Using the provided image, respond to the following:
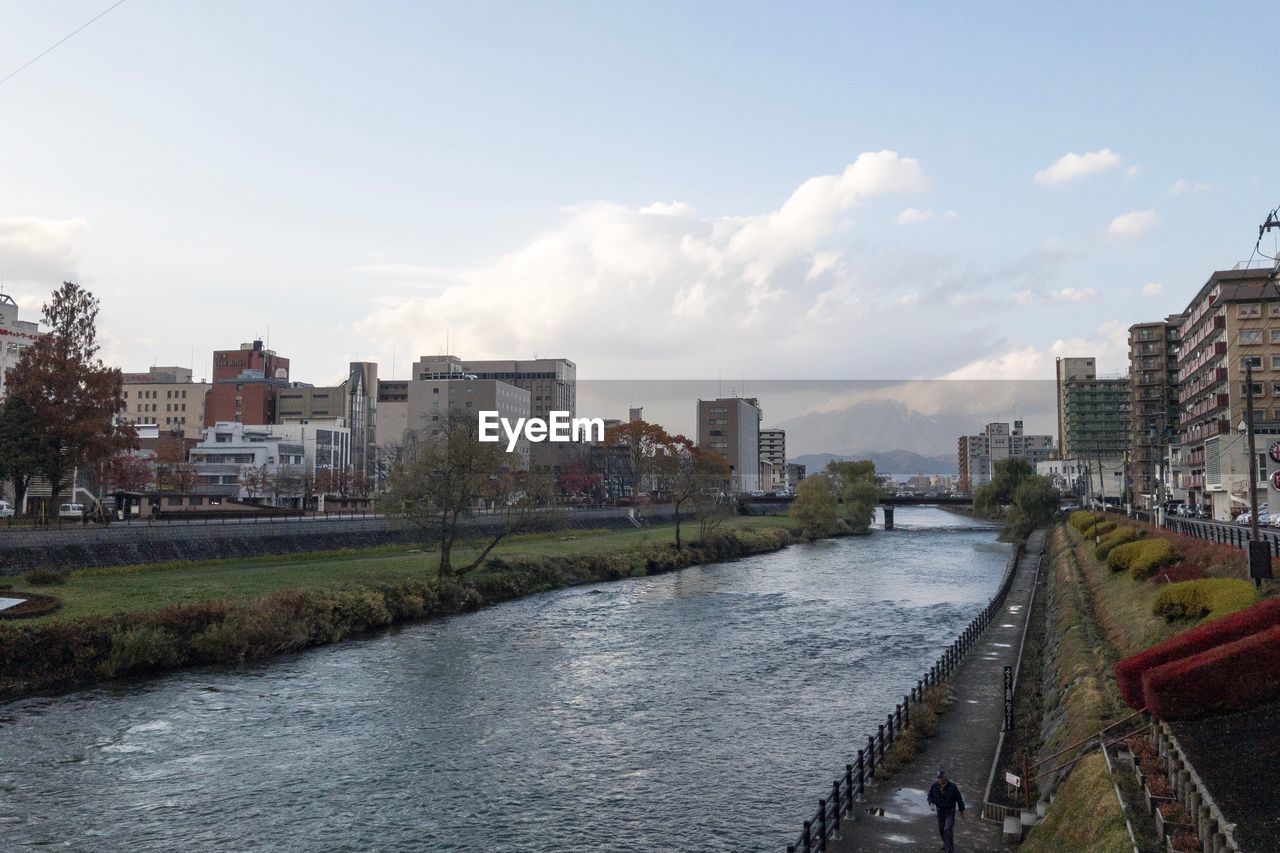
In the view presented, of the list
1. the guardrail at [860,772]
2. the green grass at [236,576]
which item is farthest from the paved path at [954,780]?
the green grass at [236,576]

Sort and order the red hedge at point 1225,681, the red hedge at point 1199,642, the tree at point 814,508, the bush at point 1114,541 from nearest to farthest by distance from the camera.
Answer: the red hedge at point 1225,681
the red hedge at point 1199,642
the bush at point 1114,541
the tree at point 814,508

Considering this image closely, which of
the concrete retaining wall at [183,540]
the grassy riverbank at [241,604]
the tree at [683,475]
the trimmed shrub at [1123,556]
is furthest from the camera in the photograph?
the tree at [683,475]

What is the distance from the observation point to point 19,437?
201 ft

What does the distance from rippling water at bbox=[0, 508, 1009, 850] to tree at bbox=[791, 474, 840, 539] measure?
84.0 metres

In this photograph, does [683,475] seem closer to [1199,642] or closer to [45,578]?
[45,578]

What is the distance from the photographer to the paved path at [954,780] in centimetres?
2011

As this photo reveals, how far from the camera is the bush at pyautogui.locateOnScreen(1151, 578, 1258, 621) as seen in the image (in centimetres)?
2555

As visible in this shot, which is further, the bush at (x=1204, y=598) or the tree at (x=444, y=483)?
the tree at (x=444, y=483)

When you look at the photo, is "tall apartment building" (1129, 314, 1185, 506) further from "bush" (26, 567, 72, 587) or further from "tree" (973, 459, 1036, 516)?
"bush" (26, 567, 72, 587)

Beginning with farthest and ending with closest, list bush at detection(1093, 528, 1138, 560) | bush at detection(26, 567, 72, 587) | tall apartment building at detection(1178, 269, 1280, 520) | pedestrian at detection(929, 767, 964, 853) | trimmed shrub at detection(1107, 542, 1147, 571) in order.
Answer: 1. tall apartment building at detection(1178, 269, 1280, 520)
2. bush at detection(1093, 528, 1138, 560)
3. bush at detection(26, 567, 72, 587)
4. trimmed shrub at detection(1107, 542, 1147, 571)
5. pedestrian at detection(929, 767, 964, 853)

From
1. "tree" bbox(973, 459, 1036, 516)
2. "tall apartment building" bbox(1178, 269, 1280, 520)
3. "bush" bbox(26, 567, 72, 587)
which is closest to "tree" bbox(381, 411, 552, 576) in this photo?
"bush" bbox(26, 567, 72, 587)

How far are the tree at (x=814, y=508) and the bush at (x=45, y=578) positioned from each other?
339ft

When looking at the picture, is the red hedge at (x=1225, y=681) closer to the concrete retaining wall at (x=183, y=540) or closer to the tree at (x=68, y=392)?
the concrete retaining wall at (x=183, y=540)

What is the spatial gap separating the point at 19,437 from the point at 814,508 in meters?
104
